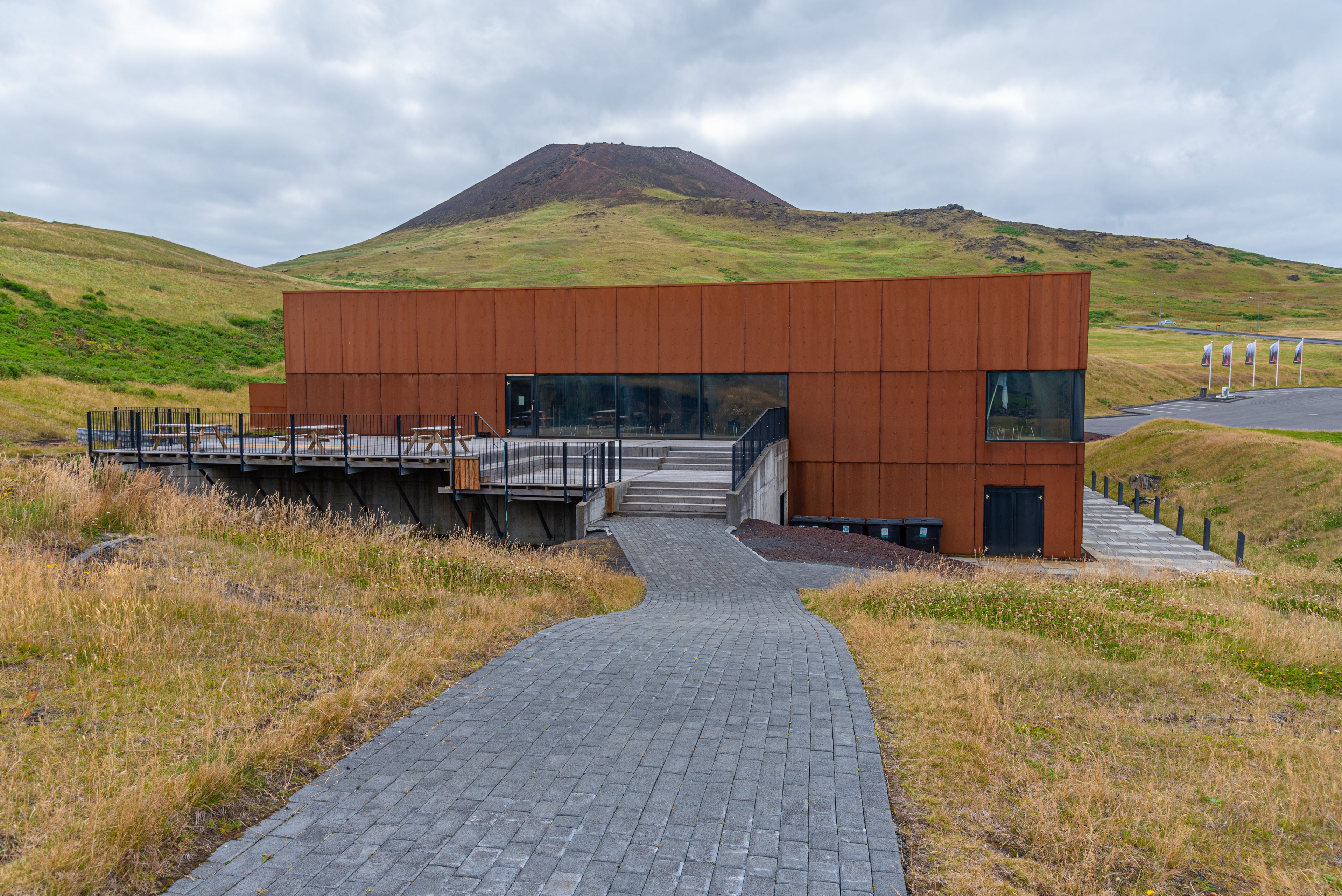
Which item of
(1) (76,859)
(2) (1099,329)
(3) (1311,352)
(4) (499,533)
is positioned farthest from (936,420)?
(2) (1099,329)

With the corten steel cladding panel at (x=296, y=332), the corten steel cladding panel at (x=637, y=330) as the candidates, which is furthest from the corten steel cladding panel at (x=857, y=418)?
the corten steel cladding panel at (x=296, y=332)

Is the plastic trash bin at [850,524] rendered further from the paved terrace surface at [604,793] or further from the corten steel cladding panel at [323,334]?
the corten steel cladding panel at [323,334]

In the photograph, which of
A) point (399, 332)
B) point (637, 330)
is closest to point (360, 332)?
point (399, 332)

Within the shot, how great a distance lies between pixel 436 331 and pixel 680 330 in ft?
26.5

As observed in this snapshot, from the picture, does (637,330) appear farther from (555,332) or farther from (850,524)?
(850,524)

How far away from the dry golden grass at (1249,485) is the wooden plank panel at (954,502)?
6.97 metres

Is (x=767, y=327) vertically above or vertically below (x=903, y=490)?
above

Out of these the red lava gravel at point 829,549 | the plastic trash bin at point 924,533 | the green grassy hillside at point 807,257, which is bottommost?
the plastic trash bin at point 924,533

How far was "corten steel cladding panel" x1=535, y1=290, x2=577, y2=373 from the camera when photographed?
79.7ft

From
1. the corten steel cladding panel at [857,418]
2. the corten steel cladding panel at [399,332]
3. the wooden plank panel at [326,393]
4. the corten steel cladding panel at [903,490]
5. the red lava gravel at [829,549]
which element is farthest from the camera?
the wooden plank panel at [326,393]

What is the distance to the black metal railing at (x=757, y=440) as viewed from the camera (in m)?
17.4

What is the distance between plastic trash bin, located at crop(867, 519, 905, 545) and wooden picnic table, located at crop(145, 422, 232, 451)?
711 inches

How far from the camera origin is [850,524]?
888 inches

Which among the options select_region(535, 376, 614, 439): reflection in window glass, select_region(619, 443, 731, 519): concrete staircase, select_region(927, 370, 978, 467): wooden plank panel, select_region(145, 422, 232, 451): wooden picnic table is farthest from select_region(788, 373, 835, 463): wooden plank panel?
select_region(145, 422, 232, 451): wooden picnic table
